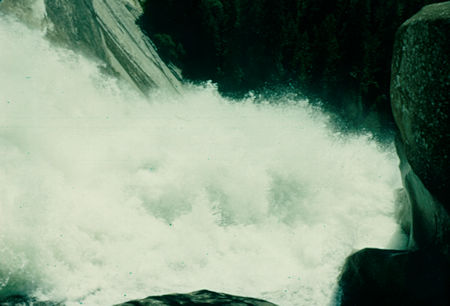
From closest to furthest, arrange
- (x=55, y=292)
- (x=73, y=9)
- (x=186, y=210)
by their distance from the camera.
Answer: (x=55, y=292)
(x=186, y=210)
(x=73, y=9)

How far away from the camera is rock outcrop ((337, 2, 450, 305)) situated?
507 cm

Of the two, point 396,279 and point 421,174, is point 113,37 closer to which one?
point 421,174

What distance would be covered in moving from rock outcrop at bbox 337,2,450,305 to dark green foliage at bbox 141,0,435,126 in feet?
51.3

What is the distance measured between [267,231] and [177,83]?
10463 millimetres

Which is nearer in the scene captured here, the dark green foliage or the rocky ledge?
the rocky ledge

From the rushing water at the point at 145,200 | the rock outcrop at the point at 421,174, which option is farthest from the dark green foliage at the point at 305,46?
the rock outcrop at the point at 421,174

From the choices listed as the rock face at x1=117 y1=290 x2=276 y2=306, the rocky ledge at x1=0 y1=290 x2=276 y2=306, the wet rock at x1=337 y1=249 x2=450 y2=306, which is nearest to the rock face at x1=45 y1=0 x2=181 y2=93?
the rocky ledge at x1=0 y1=290 x2=276 y2=306

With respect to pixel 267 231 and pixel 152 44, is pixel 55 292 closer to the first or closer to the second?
pixel 267 231

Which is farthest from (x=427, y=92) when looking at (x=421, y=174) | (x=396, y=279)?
(x=396, y=279)

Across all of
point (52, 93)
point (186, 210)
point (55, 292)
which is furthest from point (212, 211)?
point (52, 93)

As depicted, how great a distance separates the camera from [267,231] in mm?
8219

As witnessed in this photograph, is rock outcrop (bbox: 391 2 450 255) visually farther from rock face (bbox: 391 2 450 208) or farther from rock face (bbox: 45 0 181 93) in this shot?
rock face (bbox: 45 0 181 93)

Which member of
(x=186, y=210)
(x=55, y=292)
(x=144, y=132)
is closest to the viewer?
(x=55, y=292)

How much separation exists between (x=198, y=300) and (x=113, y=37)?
1038cm
